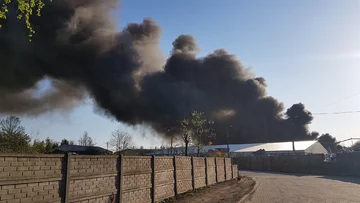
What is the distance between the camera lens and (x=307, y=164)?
46844mm

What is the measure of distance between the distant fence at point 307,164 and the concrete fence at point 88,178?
3536 cm

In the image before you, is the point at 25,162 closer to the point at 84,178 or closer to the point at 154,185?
the point at 84,178

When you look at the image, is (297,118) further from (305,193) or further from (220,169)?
(305,193)

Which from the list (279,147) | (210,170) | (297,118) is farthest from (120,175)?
(279,147)

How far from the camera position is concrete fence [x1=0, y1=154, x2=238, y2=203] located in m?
5.70

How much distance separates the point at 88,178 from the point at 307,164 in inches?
1771

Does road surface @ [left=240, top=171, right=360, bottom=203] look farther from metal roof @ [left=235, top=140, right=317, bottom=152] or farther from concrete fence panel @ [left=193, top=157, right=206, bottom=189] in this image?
metal roof @ [left=235, top=140, right=317, bottom=152]

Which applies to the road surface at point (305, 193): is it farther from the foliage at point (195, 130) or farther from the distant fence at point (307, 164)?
the distant fence at point (307, 164)

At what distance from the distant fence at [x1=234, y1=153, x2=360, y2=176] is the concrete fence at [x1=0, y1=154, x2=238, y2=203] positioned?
35358 millimetres

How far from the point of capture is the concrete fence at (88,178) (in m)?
5.70

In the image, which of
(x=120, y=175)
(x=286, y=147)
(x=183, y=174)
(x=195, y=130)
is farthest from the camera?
(x=286, y=147)

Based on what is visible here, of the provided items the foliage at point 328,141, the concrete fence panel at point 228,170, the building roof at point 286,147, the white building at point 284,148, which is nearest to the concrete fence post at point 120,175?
the concrete fence panel at point 228,170

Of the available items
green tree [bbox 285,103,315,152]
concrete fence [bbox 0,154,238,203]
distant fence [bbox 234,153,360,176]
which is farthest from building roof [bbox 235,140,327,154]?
concrete fence [bbox 0,154,238,203]

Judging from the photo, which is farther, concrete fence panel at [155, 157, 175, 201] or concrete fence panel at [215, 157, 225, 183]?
concrete fence panel at [215, 157, 225, 183]
